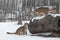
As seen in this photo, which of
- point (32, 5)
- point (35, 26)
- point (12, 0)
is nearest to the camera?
point (35, 26)

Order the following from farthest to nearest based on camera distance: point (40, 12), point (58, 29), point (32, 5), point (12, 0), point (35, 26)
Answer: point (12, 0) → point (32, 5) → point (40, 12) → point (35, 26) → point (58, 29)

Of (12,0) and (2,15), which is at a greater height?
(12,0)

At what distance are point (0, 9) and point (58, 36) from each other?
463 inches

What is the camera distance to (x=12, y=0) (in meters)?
18.9

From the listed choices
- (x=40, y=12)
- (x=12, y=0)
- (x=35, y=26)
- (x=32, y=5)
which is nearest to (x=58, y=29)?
(x=35, y=26)

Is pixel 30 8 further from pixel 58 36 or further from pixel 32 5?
pixel 58 36

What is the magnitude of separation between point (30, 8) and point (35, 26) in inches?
415

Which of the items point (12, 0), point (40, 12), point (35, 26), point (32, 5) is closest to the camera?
point (35, 26)

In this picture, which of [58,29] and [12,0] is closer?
[58,29]

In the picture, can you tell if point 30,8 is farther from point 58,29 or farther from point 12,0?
point 58,29

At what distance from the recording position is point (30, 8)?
55.9ft

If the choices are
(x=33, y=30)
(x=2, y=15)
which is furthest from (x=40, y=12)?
(x=33, y=30)

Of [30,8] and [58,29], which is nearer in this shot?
[58,29]

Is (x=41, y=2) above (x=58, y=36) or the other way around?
above
